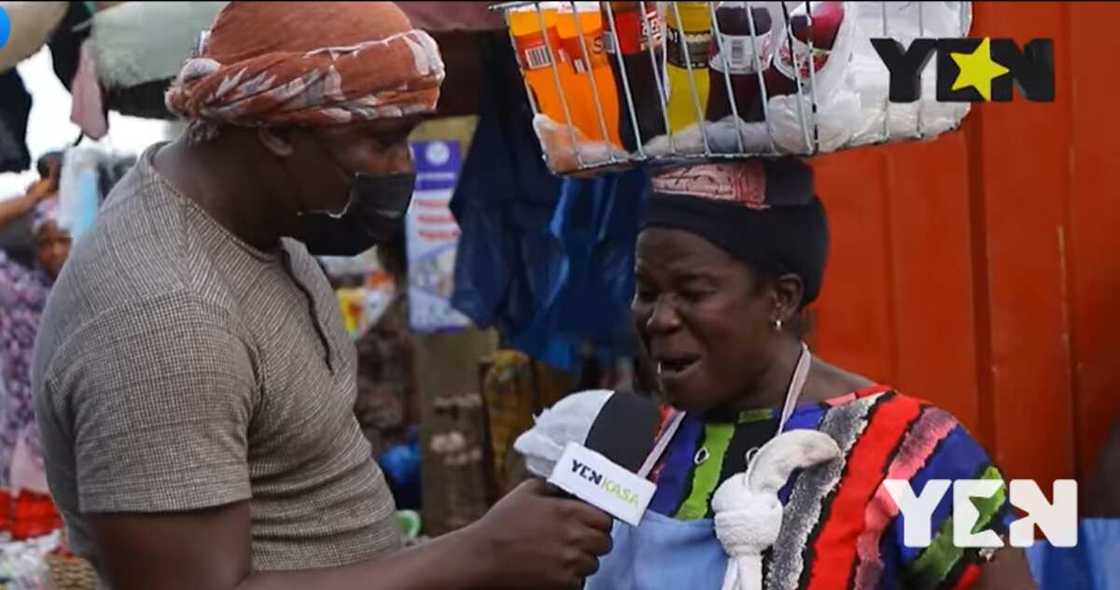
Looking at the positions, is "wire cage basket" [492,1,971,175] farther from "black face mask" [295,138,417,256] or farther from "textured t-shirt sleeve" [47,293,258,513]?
"textured t-shirt sleeve" [47,293,258,513]

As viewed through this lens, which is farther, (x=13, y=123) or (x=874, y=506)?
(x=13, y=123)

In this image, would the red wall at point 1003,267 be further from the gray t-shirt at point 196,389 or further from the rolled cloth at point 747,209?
the gray t-shirt at point 196,389

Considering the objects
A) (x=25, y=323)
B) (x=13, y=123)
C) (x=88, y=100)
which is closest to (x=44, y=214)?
(x=25, y=323)

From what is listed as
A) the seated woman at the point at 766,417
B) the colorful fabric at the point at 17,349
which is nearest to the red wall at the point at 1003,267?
the seated woman at the point at 766,417

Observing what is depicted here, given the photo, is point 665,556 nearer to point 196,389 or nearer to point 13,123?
point 196,389

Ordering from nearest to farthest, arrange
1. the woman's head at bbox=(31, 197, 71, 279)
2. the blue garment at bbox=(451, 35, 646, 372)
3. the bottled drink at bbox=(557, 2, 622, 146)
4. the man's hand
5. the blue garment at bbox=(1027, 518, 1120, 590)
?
the man's hand, the bottled drink at bbox=(557, 2, 622, 146), the blue garment at bbox=(1027, 518, 1120, 590), the blue garment at bbox=(451, 35, 646, 372), the woman's head at bbox=(31, 197, 71, 279)

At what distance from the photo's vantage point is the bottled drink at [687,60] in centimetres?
250

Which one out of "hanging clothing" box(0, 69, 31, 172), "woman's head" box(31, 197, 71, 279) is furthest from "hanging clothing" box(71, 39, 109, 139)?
"woman's head" box(31, 197, 71, 279)

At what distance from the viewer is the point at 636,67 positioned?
261 centimetres

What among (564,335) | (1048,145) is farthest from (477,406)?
(1048,145)

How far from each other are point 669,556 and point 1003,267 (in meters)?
2.03

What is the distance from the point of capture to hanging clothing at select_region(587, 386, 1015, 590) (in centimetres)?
231

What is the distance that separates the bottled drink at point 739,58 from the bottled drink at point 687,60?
2cm

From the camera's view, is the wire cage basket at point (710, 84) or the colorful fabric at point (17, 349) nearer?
the wire cage basket at point (710, 84)
